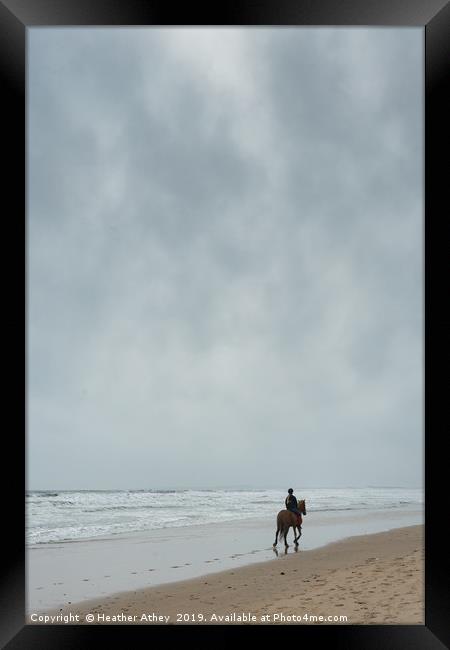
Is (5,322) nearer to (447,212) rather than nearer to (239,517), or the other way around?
(447,212)

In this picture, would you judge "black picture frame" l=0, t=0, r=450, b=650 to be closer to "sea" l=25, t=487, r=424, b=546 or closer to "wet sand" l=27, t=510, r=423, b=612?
"wet sand" l=27, t=510, r=423, b=612

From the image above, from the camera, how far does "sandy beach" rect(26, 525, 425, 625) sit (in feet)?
11.8

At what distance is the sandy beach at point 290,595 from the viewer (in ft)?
11.8

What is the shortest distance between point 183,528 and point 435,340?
8073 millimetres

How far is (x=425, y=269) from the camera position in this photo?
2.17 metres

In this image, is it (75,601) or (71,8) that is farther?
(75,601)

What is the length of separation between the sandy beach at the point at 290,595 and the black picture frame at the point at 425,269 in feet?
3.51

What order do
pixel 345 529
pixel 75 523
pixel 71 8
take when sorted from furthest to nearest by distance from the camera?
pixel 75 523, pixel 345 529, pixel 71 8

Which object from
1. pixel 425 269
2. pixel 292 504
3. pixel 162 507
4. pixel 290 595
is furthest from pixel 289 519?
pixel 162 507

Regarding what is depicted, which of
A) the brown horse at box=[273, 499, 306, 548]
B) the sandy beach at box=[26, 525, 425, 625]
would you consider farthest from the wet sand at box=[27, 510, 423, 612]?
the brown horse at box=[273, 499, 306, 548]

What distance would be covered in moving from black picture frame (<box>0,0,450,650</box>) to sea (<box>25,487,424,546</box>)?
5.71 meters

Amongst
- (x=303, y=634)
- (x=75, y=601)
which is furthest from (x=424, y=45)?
(x=75, y=601)

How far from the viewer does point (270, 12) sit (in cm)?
221

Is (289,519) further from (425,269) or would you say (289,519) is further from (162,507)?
(162,507)
